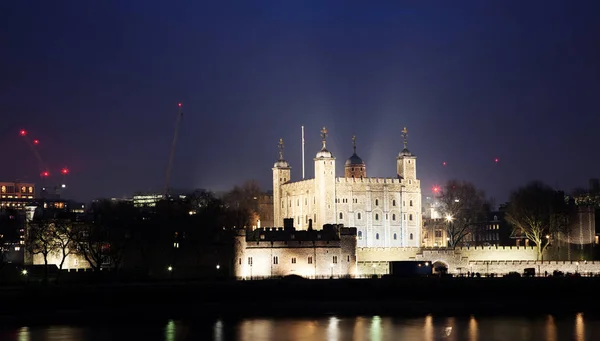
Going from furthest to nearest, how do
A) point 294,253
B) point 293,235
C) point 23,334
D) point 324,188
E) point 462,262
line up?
point 324,188 < point 462,262 < point 293,235 < point 294,253 < point 23,334

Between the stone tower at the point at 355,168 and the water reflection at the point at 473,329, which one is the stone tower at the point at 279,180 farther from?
the water reflection at the point at 473,329

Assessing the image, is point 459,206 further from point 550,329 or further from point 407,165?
point 550,329

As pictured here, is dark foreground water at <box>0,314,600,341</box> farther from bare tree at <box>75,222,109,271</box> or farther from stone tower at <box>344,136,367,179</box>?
stone tower at <box>344,136,367,179</box>

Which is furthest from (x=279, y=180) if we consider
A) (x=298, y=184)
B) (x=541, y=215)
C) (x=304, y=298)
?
(x=304, y=298)

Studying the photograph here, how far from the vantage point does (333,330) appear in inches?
2862

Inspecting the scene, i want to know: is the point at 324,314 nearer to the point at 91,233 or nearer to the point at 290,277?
the point at 290,277

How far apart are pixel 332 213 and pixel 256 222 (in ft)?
72.6

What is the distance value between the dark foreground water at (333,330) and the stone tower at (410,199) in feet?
175

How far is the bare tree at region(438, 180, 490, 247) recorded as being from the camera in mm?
136250

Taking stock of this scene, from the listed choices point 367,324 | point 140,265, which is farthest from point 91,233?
point 367,324

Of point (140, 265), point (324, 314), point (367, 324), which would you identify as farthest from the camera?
point (140, 265)

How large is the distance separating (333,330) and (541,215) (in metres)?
49.6

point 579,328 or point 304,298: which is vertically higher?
point 304,298

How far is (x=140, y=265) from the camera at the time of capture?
103312mm
